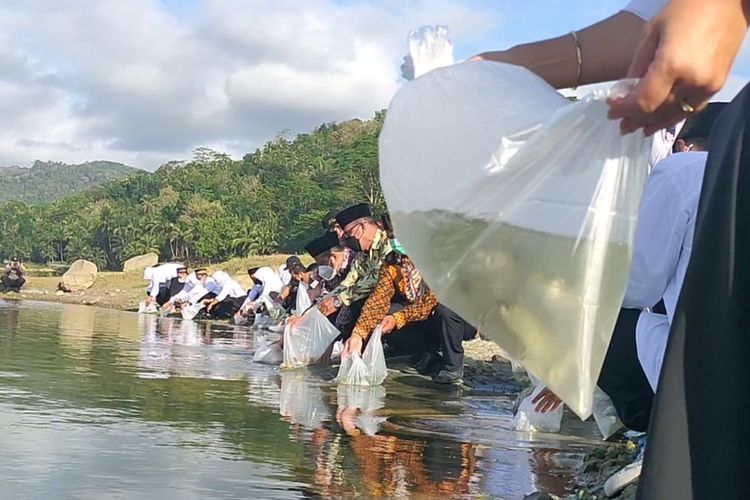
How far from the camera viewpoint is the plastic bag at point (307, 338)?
7.36 meters

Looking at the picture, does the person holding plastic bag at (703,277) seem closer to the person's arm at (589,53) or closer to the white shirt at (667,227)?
the person's arm at (589,53)

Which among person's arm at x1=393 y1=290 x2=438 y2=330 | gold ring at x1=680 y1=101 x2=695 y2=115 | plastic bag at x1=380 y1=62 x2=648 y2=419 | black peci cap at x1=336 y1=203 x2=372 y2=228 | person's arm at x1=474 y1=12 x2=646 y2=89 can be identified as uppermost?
black peci cap at x1=336 y1=203 x2=372 y2=228

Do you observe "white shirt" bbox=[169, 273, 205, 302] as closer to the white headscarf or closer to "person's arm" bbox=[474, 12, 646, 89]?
the white headscarf

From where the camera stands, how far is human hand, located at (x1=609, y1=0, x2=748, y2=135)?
1165 mm

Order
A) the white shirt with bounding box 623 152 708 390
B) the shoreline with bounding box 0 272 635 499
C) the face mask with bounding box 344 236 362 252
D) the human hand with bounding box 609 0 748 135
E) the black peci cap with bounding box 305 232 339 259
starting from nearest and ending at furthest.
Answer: the human hand with bounding box 609 0 748 135 < the white shirt with bounding box 623 152 708 390 < the shoreline with bounding box 0 272 635 499 < the face mask with bounding box 344 236 362 252 < the black peci cap with bounding box 305 232 339 259

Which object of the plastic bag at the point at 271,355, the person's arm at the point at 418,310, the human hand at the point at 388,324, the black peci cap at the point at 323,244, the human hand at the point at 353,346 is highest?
the black peci cap at the point at 323,244

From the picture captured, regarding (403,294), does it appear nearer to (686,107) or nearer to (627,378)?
(627,378)

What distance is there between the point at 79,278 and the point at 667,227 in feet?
106

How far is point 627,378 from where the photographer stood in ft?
11.4

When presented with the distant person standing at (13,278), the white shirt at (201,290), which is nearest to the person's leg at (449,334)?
the white shirt at (201,290)

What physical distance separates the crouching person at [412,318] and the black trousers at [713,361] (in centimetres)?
550

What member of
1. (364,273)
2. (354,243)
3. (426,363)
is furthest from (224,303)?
(426,363)

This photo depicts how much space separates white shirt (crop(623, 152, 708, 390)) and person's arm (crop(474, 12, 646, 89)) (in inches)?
26.7

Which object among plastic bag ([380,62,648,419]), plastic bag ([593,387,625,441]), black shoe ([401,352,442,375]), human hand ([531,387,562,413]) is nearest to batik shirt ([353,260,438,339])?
black shoe ([401,352,442,375])
